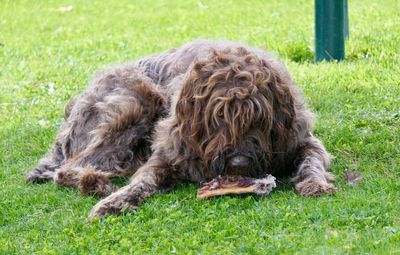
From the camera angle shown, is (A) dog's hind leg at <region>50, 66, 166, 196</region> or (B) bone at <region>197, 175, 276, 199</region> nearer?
(B) bone at <region>197, 175, 276, 199</region>

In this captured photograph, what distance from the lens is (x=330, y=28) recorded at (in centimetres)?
1095

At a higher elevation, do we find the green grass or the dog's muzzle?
the dog's muzzle

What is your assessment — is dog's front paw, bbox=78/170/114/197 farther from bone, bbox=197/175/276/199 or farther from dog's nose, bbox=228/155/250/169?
dog's nose, bbox=228/155/250/169

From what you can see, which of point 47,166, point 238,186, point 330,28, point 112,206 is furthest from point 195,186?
point 330,28

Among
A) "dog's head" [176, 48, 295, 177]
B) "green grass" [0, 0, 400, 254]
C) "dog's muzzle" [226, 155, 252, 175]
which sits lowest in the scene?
"green grass" [0, 0, 400, 254]

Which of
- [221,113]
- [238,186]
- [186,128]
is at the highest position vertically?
[221,113]

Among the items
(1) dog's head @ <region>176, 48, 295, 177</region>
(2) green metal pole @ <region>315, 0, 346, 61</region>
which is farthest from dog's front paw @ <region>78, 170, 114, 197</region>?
(2) green metal pole @ <region>315, 0, 346, 61</region>

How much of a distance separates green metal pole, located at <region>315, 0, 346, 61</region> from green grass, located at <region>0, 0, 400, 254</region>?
10.8 inches

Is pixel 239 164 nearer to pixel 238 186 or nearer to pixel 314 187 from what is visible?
pixel 238 186

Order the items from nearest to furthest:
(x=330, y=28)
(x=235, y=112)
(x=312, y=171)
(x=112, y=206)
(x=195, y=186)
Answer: (x=235, y=112) < (x=112, y=206) < (x=312, y=171) < (x=195, y=186) < (x=330, y=28)

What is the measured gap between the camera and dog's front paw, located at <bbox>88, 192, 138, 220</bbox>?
22.5 feet

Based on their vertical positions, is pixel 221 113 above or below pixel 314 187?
above

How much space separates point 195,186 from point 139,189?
485 mm

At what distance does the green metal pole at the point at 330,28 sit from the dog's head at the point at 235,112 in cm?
394
